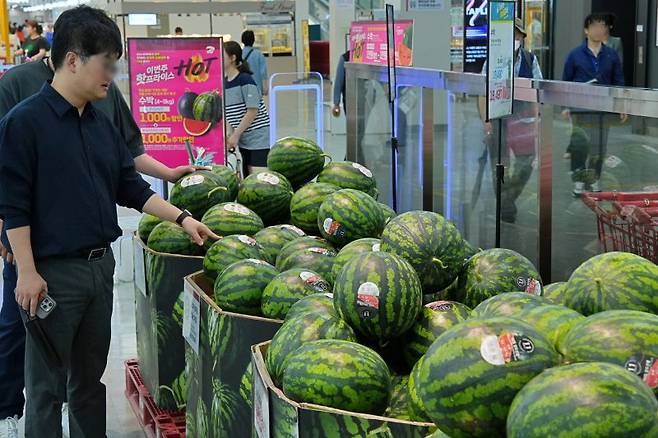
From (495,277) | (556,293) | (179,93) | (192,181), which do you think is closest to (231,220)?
(192,181)

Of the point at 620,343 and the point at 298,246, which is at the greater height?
the point at 620,343

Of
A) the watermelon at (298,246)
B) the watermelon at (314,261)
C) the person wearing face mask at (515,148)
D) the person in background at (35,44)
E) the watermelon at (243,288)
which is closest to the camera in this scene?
the watermelon at (243,288)

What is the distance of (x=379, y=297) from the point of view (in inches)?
96.6

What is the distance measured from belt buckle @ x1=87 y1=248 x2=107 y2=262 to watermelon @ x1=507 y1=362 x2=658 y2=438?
83.1 inches

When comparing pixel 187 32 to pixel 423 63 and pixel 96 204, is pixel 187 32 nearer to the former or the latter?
pixel 423 63

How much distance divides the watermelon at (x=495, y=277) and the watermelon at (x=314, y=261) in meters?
0.52

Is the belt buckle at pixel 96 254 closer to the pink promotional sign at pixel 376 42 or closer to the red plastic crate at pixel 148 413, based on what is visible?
the red plastic crate at pixel 148 413

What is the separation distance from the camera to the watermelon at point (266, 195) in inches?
157

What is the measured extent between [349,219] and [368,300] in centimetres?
96

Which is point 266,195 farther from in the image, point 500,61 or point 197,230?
point 500,61

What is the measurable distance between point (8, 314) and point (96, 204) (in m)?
0.88

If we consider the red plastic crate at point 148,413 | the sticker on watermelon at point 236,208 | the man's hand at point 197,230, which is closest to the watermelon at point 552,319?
the man's hand at point 197,230

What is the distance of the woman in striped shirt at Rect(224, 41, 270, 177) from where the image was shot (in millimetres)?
8258

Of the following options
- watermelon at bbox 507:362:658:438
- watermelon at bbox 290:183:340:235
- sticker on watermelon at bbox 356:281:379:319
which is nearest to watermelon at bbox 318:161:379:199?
watermelon at bbox 290:183:340:235
